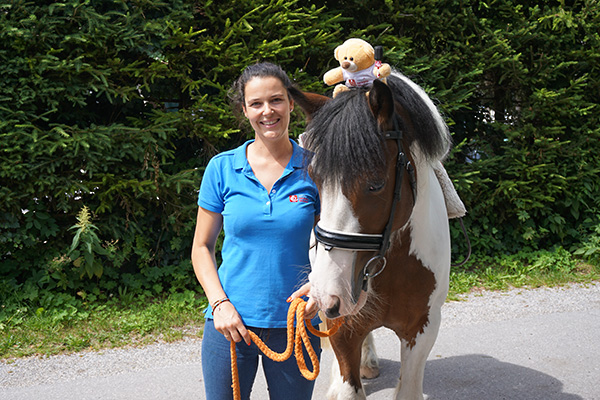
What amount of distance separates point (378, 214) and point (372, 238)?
10 cm

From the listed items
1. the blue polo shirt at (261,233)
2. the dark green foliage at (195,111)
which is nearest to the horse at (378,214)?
the blue polo shirt at (261,233)

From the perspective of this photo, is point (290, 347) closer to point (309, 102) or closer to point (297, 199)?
point (297, 199)

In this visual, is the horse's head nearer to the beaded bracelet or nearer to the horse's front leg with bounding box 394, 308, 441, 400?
the beaded bracelet

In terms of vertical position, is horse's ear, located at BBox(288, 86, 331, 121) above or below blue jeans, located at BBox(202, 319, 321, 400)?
above

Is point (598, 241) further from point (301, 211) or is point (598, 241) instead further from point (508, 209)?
point (301, 211)

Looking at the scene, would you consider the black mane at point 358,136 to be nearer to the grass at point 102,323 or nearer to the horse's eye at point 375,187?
the horse's eye at point 375,187

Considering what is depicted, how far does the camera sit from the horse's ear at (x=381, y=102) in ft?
5.78

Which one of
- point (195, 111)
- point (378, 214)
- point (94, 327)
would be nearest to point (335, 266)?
point (378, 214)

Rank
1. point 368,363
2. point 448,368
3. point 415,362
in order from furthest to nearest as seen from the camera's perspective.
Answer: point 448,368 → point 368,363 → point 415,362

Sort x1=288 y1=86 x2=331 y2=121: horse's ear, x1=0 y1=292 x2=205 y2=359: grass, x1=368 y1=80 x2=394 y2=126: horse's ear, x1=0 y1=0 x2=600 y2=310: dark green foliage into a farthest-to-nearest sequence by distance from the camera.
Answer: x1=0 y1=0 x2=600 y2=310: dark green foliage
x1=0 y1=292 x2=205 y2=359: grass
x1=288 y1=86 x2=331 y2=121: horse's ear
x1=368 y1=80 x2=394 y2=126: horse's ear

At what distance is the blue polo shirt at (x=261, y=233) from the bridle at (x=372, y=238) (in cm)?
12

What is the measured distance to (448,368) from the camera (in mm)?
3607

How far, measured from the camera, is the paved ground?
127 inches

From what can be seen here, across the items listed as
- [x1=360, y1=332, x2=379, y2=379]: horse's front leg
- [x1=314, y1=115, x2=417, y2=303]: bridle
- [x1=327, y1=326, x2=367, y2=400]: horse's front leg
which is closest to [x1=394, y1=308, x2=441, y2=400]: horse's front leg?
[x1=327, y1=326, x2=367, y2=400]: horse's front leg
